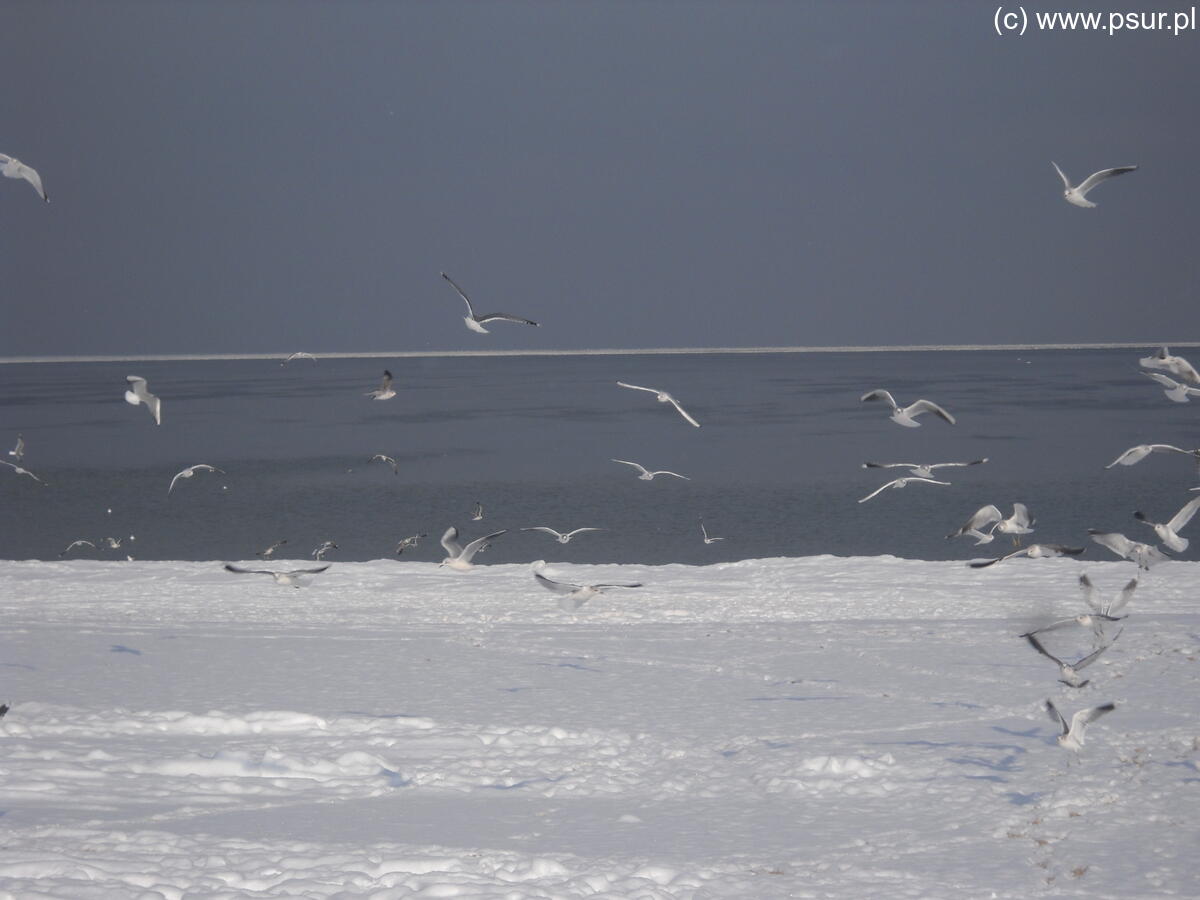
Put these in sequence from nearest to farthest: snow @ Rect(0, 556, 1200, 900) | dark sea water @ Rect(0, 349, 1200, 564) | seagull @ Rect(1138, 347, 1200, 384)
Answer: snow @ Rect(0, 556, 1200, 900)
seagull @ Rect(1138, 347, 1200, 384)
dark sea water @ Rect(0, 349, 1200, 564)

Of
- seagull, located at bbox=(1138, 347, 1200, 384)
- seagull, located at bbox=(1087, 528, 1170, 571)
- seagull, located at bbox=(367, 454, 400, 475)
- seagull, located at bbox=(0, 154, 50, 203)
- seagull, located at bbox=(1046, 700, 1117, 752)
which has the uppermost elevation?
seagull, located at bbox=(367, 454, 400, 475)

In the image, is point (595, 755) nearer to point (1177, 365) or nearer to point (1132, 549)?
point (1132, 549)

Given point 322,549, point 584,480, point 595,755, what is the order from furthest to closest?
1. point 584,480
2. point 322,549
3. point 595,755

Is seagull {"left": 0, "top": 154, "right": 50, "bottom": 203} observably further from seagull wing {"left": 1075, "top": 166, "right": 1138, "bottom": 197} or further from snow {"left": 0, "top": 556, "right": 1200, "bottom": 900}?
seagull wing {"left": 1075, "top": 166, "right": 1138, "bottom": 197}

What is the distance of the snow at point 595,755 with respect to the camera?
5.99 metres

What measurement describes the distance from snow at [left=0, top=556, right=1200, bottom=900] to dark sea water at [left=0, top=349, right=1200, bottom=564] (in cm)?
1324

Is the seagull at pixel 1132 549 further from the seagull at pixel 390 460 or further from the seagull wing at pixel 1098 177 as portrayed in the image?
the seagull at pixel 390 460

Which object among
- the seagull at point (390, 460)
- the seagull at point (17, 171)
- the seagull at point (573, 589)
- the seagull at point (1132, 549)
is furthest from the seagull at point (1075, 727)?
the seagull at point (390, 460)

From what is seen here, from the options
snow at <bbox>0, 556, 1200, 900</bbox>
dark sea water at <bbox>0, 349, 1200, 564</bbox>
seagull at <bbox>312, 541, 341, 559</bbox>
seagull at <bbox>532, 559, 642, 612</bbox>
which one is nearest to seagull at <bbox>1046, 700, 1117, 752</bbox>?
snow at <bbox>0, 556, 1200, 900</bbox>

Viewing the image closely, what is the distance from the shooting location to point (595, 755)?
25.5 feet

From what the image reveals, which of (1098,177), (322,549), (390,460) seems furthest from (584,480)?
(1098,177)

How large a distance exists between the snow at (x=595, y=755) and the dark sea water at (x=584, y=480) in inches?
521

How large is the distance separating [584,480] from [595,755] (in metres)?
34.7

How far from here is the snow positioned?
5.99 m
